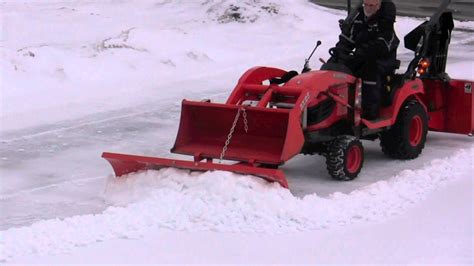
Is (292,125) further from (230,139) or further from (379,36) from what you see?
(379,36)

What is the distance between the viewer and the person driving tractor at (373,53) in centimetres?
741

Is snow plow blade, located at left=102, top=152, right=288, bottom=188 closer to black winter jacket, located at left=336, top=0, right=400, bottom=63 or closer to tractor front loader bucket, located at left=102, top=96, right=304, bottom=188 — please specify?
tractor front loader bucket, located at left=102, top=96, right=304, bottom=188

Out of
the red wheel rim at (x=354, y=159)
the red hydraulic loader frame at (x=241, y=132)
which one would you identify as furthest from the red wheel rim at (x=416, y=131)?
the red hydraulic loader frame at (x=241, y=132)

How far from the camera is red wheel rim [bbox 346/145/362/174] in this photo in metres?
7.09

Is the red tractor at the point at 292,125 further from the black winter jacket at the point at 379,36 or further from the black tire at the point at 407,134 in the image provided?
the black winter jacket at the point at 379,36

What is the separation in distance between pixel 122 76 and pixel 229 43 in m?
3.30

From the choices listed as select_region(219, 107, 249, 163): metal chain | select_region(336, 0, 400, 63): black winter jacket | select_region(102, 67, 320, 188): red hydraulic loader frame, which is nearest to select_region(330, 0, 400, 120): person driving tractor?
select_region(336, 0, 400, 63): black winter jacket

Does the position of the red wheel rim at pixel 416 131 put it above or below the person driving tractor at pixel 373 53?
below

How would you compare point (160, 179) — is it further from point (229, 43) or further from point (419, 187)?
point (229, 43)

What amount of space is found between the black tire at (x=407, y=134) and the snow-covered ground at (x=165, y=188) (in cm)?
11

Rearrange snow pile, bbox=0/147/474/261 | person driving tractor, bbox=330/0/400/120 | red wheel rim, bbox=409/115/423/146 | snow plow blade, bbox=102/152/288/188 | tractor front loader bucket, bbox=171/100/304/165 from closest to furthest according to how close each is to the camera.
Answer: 1. snow pile, bbox=0/147/474/261
2. snow plow blade, bbox=102/152/288/188
3. tractor front loader bucket, bbox=171/100/304/165
4. person driving tractor, bbox=330/0/400/120
5. red wheel rim, bbox=409/115/423/146

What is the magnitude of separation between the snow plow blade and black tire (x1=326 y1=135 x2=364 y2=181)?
2.50 feet

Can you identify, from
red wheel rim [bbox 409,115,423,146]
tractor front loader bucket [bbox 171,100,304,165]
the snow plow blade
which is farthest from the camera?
red wheel rim [bbox 409,115,423,146]

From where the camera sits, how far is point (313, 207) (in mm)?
6035
